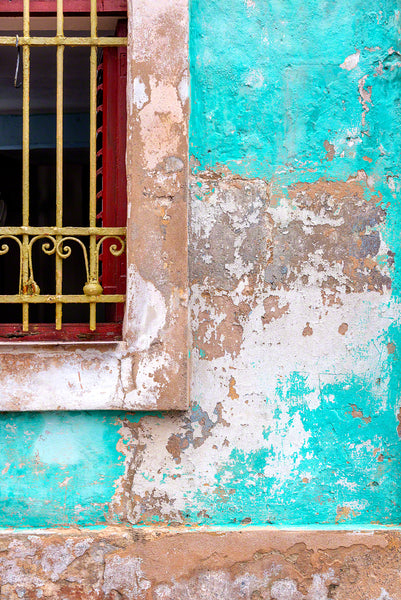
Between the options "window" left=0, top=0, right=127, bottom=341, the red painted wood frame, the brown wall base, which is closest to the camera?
the brown wall base

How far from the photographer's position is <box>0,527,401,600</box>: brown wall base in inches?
86.7

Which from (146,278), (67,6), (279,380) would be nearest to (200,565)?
(279,380)

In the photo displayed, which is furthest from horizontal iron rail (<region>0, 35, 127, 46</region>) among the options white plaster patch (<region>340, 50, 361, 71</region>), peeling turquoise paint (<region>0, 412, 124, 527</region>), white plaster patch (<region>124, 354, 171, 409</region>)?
peeling turquoise paint (<region>0, 412, 124, 527</region>)

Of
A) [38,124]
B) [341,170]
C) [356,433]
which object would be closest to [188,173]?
[341,170]

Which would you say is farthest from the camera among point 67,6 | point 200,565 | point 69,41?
point 67,6

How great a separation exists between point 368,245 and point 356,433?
783 mm

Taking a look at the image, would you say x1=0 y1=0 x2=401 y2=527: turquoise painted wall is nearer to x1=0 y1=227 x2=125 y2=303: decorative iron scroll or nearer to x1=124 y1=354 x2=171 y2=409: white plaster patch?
x1=124 y1=354 x2=171 y2=409: white plaster patch

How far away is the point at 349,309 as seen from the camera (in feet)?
7.79

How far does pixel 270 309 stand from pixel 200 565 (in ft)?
3.45

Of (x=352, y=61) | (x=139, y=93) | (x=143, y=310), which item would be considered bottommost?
(x=143, y=310)

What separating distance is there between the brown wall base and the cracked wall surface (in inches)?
2.8

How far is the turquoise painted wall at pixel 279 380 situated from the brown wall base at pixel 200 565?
0.31 feet

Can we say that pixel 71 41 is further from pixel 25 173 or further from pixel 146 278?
pixel 146 278

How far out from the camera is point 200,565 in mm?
2217
